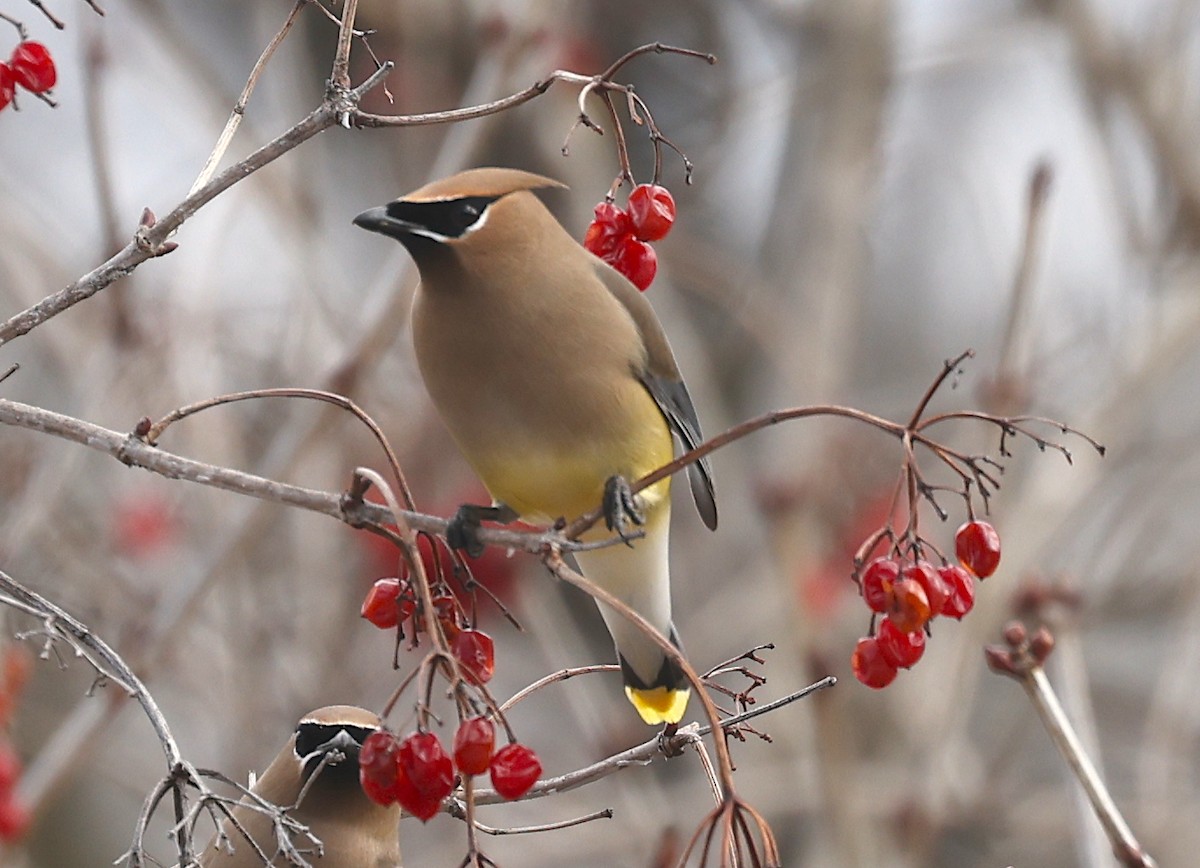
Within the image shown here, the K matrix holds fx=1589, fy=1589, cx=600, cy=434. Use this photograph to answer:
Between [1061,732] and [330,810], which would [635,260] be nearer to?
[1061,732]

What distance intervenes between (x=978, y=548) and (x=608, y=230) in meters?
0.72

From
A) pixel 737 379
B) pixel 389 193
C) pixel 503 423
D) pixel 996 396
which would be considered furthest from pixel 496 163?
pixel 503 423

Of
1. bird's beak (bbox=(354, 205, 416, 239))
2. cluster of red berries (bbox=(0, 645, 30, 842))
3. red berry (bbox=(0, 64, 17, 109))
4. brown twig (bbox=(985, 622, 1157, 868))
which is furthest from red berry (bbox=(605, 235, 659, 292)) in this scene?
cluster of red berries (bbox=(0, 645, 30, 842))

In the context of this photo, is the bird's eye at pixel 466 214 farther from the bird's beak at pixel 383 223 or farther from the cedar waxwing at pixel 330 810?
the cedar waxwing at pixel 330 810

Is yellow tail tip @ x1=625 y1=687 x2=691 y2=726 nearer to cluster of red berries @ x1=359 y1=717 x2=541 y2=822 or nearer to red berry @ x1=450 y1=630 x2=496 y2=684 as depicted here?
red berry @ x1=450 y1=630 x2=496 y2=684

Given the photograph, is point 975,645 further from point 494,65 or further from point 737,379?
point 737,379

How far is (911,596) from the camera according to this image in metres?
1.97

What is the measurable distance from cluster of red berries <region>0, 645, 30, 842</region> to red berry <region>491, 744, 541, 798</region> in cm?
171

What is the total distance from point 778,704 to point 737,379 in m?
5.27

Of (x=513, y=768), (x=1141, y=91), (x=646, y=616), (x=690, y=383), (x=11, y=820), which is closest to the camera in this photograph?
(x=513, y=768)

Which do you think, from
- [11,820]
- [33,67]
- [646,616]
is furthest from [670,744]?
[11,820]

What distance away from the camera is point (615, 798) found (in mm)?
6035

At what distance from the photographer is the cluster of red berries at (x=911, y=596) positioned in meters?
1.99

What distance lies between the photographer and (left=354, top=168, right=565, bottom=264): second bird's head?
230 centimetres
